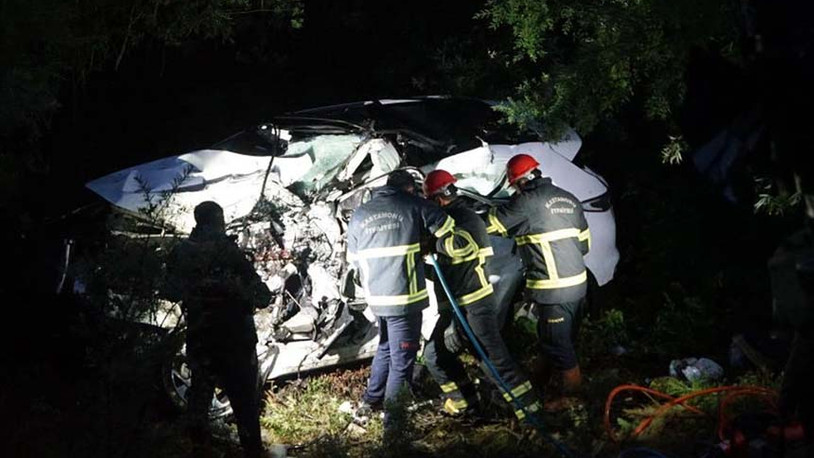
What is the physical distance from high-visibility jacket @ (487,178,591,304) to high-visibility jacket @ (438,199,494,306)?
8.0 inches

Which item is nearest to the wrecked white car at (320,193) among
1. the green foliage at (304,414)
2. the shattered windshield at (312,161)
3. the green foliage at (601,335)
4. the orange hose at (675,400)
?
the shattered windshield at (312,161)

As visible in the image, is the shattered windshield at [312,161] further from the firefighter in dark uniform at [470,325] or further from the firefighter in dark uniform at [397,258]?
the firefighter in dark uniform at [470,325]

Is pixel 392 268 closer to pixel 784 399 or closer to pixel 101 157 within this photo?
pixel 784 399

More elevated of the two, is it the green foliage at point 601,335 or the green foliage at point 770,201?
the green foliage at point 770,201

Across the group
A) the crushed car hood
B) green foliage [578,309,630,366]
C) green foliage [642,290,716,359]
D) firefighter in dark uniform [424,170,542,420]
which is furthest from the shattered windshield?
green foliage [642,290,716,359]

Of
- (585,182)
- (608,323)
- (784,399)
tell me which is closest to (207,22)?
(585,182)

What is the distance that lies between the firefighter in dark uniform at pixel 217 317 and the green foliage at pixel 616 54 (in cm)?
263

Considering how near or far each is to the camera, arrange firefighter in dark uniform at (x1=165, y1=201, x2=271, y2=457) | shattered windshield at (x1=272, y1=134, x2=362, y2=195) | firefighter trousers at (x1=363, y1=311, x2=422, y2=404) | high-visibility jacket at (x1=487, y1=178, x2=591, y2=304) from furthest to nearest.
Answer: shattered windshield at (x1=272, y1=134, x2=362, y2=195)
high-visibility jacket at (x1=487, y1=178, x2=591, y2=304)
firefighter trousers at (x1=363, y1=311, x2=422, y2=404)
firefighter in dark uniform at (x1=165, y1=201, x2=271, y2=457)

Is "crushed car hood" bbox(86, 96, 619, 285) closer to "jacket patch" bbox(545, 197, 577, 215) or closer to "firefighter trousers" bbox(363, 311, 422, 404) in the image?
"jacket patch" bbox(545, 197, 577, 215)

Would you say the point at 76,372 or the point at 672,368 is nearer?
the point at 76,372

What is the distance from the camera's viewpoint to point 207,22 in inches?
362

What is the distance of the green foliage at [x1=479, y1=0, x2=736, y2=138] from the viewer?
6.87 metres

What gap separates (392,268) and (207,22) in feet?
10.2

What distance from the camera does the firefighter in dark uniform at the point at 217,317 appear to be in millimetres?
6129
